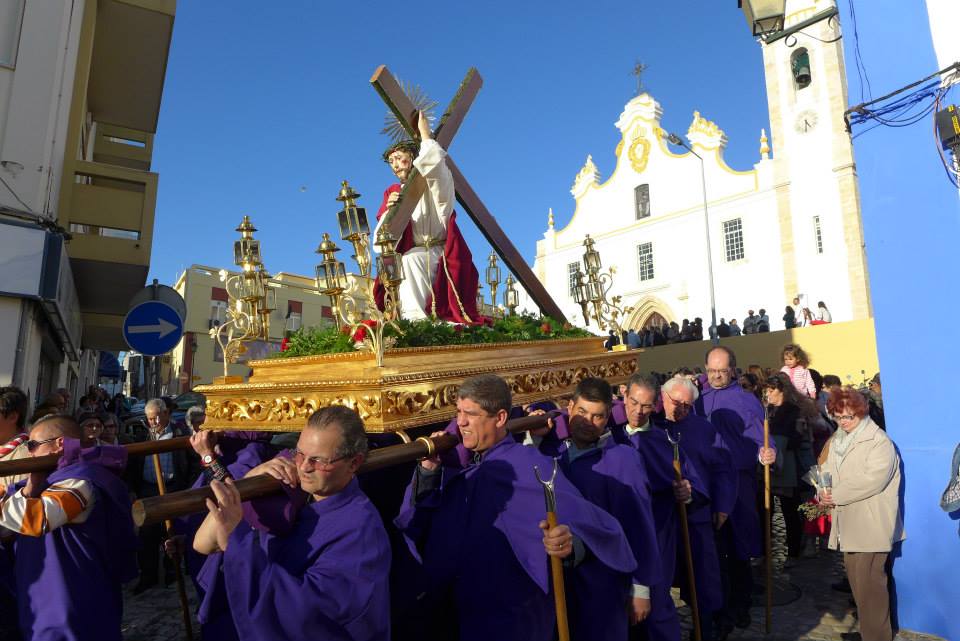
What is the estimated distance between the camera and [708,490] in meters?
4.32

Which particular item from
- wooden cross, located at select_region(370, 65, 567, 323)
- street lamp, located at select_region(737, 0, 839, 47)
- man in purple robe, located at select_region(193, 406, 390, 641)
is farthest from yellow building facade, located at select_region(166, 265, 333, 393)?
man in purple robe, located at select_region(193, 406, 390, 641)

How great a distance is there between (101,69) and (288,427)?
403 inches

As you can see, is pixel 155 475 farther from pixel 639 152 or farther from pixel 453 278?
pixel 639 152

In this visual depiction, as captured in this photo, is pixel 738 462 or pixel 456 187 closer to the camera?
pixel 738 462

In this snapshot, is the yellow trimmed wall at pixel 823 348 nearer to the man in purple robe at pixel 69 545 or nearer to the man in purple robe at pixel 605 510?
the man in purple robe at pixel 605 510

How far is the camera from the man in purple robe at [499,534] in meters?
2.49

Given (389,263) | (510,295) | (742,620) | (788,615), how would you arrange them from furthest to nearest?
1. (510,295)
2. (788,615)
3. (742,620)
4. (389,263)

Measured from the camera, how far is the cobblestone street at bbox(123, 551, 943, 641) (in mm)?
4355

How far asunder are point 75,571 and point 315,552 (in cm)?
169

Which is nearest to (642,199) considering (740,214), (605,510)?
(740,214)

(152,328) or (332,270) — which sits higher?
(332,270)

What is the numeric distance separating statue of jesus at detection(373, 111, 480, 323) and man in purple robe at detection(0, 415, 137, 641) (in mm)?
2267

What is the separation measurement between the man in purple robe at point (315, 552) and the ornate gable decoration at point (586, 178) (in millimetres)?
29739

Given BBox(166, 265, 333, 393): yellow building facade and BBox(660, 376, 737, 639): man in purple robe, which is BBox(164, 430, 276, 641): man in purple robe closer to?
BBox(660, 376, 737, 639): man in purple robe
